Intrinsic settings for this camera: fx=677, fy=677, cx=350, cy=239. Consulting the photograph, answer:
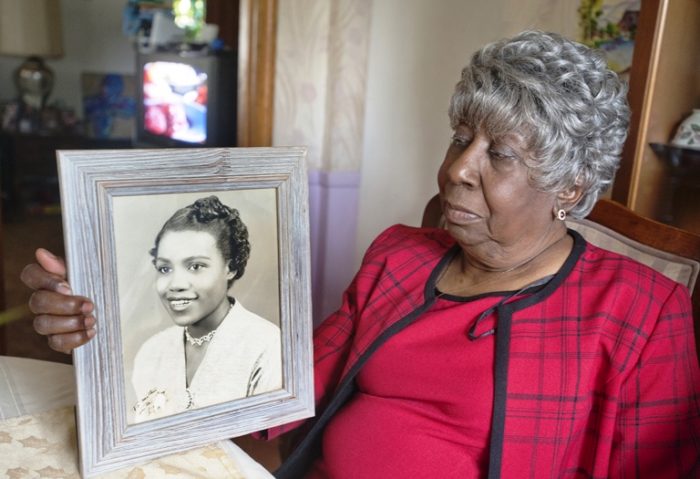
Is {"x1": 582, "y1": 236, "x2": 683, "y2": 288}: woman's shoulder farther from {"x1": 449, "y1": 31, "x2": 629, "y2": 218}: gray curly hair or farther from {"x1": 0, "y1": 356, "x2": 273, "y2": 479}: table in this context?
{"x1": 0, "y1": 356, "x2": 273, "y2": 479}: table

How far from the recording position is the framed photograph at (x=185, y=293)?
0.82 meters

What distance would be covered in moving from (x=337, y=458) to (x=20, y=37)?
463cm

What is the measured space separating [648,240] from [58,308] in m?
0.95

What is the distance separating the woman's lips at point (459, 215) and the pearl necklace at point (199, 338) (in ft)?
1.38

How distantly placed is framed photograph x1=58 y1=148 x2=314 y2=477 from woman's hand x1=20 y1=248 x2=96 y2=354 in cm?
2

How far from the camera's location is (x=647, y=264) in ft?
3.85

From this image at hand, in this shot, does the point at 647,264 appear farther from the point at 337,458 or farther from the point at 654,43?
the point at 337,458

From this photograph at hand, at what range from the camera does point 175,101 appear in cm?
367

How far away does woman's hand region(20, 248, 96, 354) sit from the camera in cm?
81

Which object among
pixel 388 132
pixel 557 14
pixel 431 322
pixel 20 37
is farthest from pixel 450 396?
pixel 20 37

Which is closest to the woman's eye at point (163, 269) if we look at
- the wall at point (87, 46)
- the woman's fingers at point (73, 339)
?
the woman's fingers at point (73, 339)

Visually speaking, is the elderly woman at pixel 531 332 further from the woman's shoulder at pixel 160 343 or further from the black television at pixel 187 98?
the black television at pixel 187 98

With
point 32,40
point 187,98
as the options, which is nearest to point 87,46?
point 32,40

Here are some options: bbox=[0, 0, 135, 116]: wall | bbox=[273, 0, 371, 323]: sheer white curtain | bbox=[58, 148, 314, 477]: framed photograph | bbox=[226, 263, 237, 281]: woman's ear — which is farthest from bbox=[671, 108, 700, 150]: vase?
bbox=[0, 0, 135, 116]: wall
